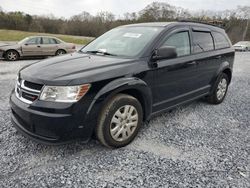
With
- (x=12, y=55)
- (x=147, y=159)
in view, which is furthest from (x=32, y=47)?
(x=147, y=159)

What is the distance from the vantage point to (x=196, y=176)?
8.48 ft

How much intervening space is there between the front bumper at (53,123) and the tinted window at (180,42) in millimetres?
1927

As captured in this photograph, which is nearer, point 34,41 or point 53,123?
point 53,123

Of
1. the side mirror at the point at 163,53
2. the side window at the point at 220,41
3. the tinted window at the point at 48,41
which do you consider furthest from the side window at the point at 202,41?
the tinted window at the point at 48,41

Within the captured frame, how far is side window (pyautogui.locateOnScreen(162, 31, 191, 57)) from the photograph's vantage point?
3.68 meters

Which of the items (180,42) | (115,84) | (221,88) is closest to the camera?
(115,84)

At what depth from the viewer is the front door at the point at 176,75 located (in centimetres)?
347

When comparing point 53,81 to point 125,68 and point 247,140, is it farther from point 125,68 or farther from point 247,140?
point 247,140

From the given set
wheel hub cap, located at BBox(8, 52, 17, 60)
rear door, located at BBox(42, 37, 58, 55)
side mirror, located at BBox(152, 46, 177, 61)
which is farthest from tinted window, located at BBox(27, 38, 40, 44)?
Answer: side mirror, located at BBox(152, 46, 177, 61)

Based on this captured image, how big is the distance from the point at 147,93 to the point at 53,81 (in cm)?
134

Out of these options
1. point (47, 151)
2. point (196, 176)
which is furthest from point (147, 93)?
point (47, 151)

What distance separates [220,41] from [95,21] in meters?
38.8

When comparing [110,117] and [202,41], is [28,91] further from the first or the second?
[202,41]

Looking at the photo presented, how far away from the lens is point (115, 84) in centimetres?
283
